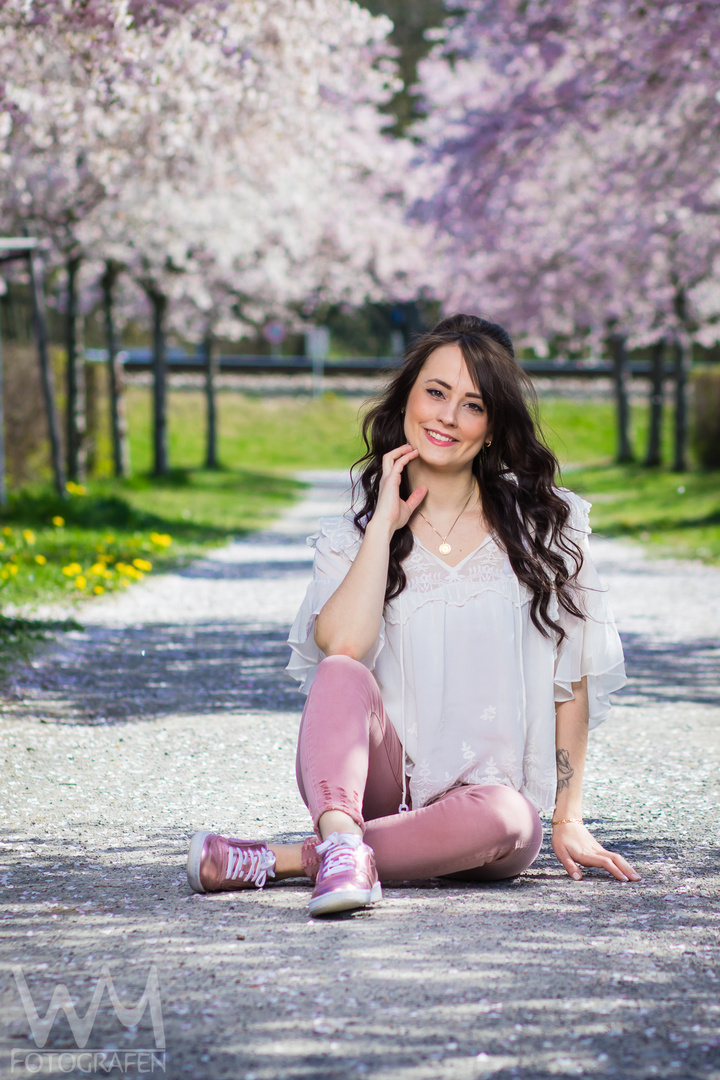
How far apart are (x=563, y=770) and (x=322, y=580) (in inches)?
32.8

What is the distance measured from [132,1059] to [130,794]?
6.80ft

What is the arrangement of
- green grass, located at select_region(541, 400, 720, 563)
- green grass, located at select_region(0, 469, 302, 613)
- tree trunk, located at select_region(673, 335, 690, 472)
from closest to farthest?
1. green grass, located at select_region(0, 469, 302, 613)
2. green grass, located at select_region(541, 400, 720, 563)
3. tree trunk, located at select_region(673, 335, 690, 472)

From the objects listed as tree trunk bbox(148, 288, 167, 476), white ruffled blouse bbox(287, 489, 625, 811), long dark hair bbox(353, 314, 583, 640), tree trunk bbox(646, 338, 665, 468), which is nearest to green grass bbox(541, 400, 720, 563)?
tree trunk bbox(646, 338, 665, 468)

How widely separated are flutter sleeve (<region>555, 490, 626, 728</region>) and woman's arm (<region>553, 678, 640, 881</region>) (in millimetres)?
40

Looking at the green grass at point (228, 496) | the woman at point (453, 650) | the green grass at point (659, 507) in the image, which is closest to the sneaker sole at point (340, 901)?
the woman at point (453, 650)

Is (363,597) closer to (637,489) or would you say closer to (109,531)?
(109,531)

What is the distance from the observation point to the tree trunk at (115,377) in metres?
19.0

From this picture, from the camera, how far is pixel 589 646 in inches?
135

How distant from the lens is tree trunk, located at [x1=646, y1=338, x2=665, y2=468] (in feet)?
81.4

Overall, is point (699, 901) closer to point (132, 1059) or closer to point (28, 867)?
point (132, 1059)

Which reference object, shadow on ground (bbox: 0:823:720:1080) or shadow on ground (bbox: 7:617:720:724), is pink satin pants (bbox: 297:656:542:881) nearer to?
shadow on ground (bbox: 0:823:720:1080)

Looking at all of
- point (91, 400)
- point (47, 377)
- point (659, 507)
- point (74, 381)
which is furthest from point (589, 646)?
point (91, 400)

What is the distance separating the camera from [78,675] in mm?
6164

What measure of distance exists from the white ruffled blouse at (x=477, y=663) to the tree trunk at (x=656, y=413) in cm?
2168
